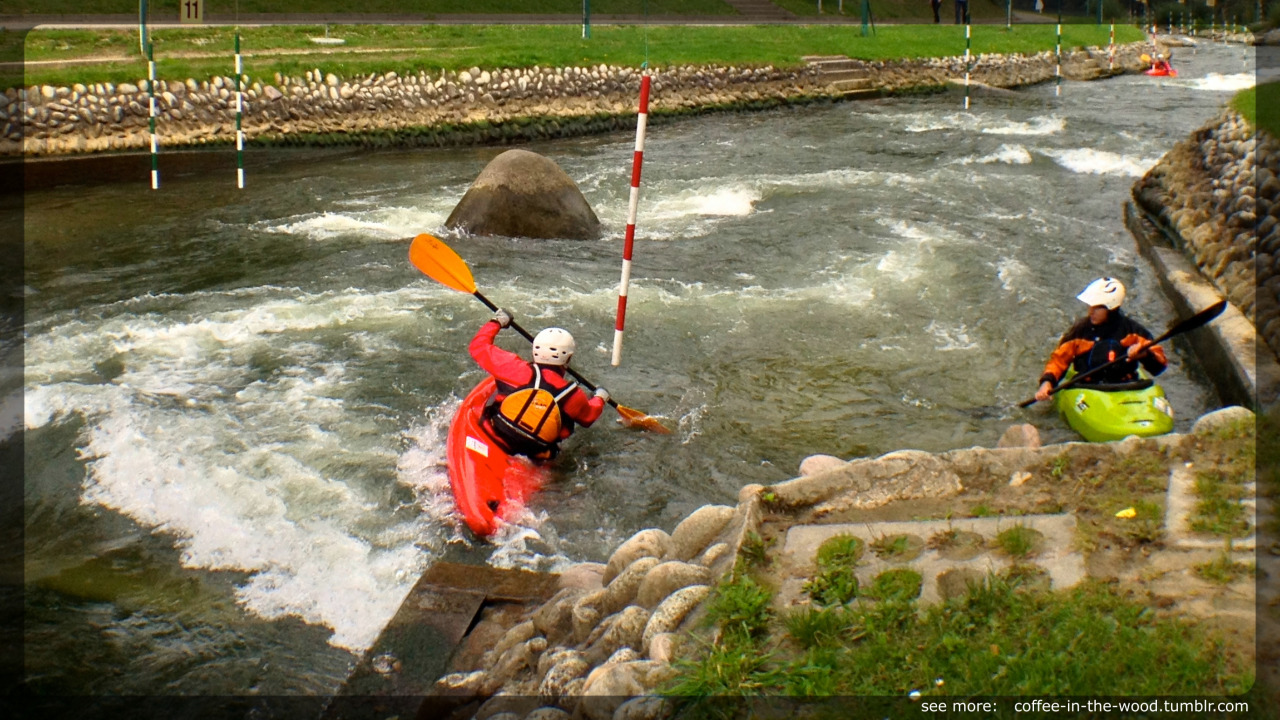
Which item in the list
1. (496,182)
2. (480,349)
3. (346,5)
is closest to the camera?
(480,349)

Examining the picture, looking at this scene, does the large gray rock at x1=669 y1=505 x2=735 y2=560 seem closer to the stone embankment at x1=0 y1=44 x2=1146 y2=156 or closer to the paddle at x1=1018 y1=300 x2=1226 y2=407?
the paddle at x1=1018 y1=300 x2=1226 y2=407

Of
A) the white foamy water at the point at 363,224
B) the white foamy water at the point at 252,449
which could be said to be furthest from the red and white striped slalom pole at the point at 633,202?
the white foamy water at the point at 363,224

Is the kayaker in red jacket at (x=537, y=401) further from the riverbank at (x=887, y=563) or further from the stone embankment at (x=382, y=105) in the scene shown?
the stone embankment at (x=382, y=105)

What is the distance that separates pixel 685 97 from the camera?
19000 millimetres

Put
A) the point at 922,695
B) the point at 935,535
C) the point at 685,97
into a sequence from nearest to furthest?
the point at 922,695 < the point at 935,535 < the point at 685,97

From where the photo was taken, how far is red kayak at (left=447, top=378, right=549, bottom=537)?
5363 millimetres

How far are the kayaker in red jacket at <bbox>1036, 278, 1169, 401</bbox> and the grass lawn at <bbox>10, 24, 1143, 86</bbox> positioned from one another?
236 inches

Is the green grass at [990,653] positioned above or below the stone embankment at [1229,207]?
below

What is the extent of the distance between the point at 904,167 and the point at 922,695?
1213 centimetres

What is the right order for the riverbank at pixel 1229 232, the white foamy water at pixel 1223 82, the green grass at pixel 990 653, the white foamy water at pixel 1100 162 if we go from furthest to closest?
the white foamy water at pixel 1223 82 < the white foamy water at pixel 1100 162 < the riverbank at pixel 1229 232 < the green grass at pixel 990 653

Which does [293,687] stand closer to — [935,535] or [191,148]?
[935,535]

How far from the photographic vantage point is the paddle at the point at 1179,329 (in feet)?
19.6

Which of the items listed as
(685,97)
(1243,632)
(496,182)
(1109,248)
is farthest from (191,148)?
(1243,632)

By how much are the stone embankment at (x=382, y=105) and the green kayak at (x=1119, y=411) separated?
10.5m
